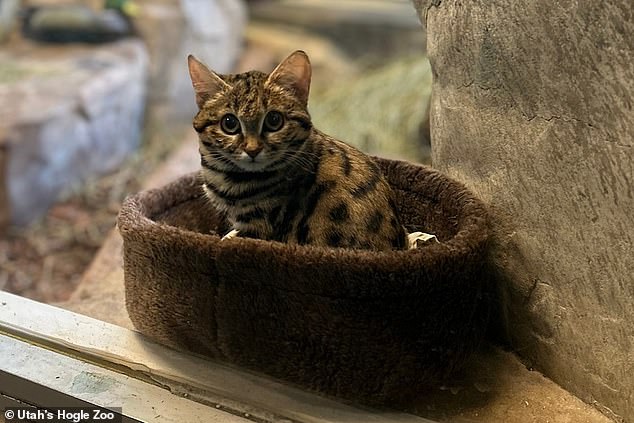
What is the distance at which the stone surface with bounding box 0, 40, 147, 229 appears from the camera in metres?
3.07

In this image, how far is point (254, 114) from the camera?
142cm

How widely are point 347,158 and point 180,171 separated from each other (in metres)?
1.60

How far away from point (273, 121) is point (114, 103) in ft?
7.84

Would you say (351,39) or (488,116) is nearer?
(488,116)

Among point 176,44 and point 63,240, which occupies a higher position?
point 176,44

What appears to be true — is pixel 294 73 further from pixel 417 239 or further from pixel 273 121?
pixel 417 239

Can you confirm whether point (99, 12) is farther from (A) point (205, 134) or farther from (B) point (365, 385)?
(B) point (365, 385)

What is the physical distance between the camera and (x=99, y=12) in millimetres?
4039

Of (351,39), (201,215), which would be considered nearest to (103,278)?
(201,215)

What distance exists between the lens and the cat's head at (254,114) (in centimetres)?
143

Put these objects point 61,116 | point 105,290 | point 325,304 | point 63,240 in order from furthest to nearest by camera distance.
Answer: point 61,116 → point 63,240 → point 105,290 → point 325,304

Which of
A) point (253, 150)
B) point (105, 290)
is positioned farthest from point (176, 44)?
point (253, 150)

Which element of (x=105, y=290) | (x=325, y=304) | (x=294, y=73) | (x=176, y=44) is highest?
(x=294, y=73)

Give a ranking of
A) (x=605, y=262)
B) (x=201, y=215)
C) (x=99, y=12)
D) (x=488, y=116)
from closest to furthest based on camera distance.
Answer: (x=605, y=262) → (x=488, y=116) → (x=201, y=215) → (x=99, y=12)
